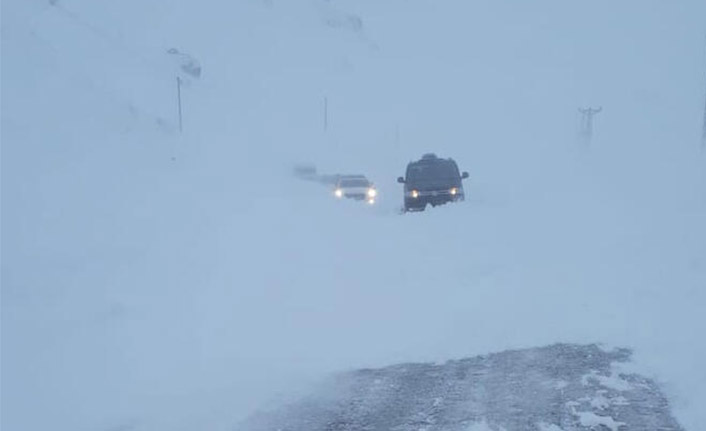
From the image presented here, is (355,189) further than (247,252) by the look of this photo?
Yes

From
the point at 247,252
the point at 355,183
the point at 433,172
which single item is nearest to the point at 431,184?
the point at 433,172

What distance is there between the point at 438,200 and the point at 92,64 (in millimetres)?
23020

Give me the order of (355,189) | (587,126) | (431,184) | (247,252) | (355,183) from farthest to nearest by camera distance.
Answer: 1. (587,126)
2. (355,183)
3. (355,189)
4. (431,184)
5. (247,252)

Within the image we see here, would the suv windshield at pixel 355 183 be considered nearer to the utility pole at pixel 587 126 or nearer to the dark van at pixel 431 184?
the dark van at pixel 431 184

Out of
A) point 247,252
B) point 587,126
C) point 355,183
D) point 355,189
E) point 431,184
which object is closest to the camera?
point 247,252

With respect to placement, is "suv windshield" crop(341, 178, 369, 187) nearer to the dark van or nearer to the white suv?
the white suv

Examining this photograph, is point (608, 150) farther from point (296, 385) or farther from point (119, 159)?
point (296, 385)

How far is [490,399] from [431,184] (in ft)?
51.2

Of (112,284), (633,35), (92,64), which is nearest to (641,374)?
(112,284)

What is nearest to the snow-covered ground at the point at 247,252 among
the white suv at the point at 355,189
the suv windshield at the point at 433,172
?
the white suv at the point at 355,189

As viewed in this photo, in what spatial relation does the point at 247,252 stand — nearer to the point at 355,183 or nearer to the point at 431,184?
the point at 431,184

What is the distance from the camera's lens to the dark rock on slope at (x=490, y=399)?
6.92m

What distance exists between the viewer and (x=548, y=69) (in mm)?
87750

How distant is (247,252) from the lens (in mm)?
14758
